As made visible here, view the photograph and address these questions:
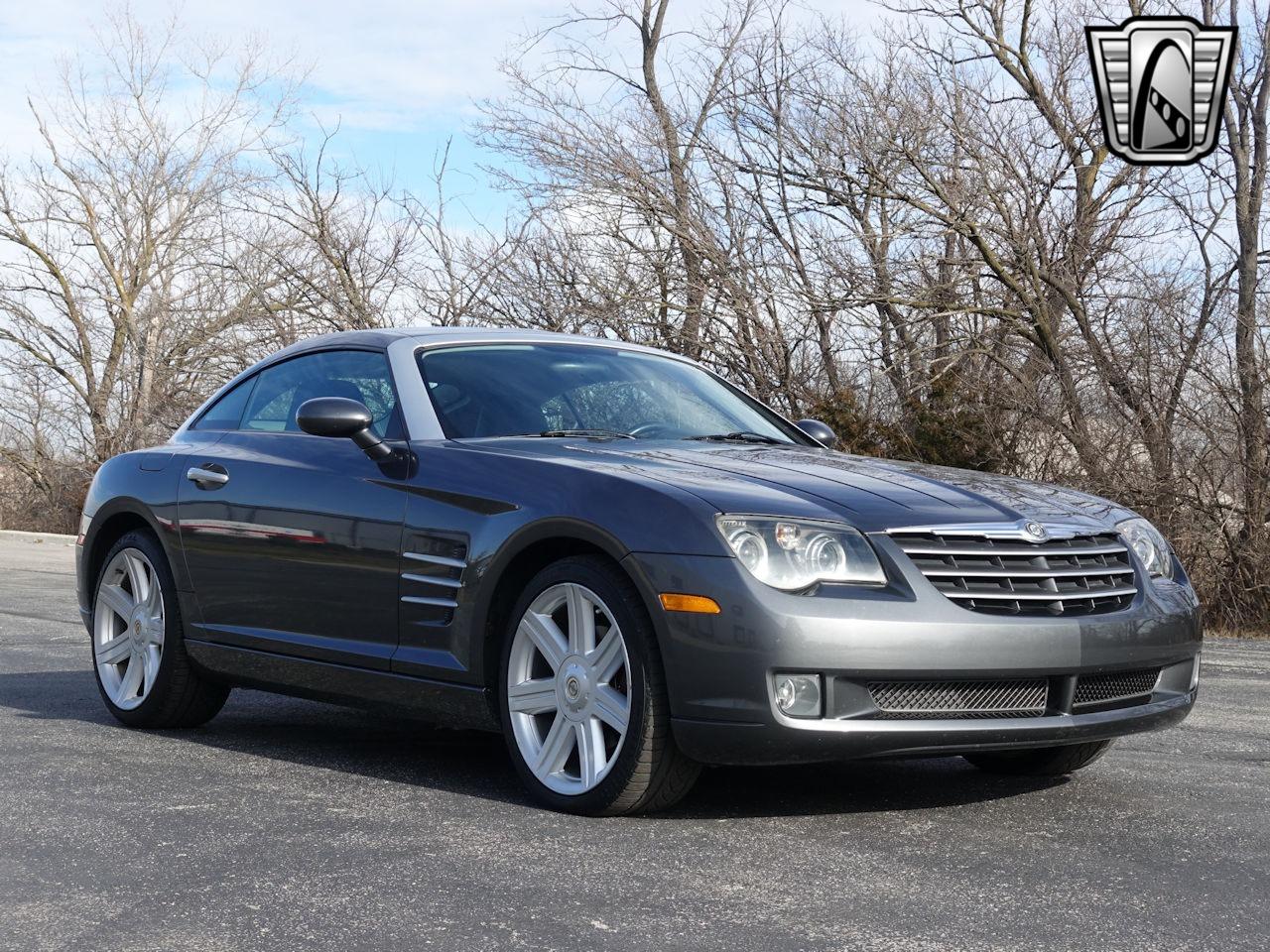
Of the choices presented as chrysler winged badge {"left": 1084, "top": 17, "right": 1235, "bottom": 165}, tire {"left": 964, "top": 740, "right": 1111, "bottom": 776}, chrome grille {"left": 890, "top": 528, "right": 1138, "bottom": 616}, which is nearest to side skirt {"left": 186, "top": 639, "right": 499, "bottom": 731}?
chrome grille {"left": 890, "top": 528, "right": 1138, "bottom": 616}

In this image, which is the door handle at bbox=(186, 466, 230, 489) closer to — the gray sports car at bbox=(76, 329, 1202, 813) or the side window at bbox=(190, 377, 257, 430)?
the gray sports car at bbox=(76, 329, 1202, 813)

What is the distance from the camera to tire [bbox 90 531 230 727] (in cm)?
660

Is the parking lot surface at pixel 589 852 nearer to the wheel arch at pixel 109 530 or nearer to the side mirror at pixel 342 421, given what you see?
the wheel arch at pixel 109 530

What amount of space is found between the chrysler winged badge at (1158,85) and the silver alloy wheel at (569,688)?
11928 millimetres

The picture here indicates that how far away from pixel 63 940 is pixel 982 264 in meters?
13.3

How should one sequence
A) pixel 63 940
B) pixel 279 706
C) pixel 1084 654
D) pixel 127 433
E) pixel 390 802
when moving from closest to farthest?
pixel 63 940 → pixel 1084 654 → pixel 390 802 → pixel 279 706 → pixel 127 433

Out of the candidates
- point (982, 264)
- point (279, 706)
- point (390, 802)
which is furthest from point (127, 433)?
point (390, 802)

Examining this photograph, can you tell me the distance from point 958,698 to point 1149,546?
1080mm

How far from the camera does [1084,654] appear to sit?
4793mm

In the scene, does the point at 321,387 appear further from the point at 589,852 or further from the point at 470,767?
the point at 589,852

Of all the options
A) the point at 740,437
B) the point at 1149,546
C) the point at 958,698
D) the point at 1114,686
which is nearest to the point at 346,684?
the point at 740,437

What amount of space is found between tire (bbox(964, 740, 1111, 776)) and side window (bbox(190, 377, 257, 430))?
3220 mm

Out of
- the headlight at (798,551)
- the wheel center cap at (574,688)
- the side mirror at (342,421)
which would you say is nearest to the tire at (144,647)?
the side mirror at (342,421)

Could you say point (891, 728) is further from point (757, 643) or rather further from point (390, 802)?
Answer: point (390, 802)
